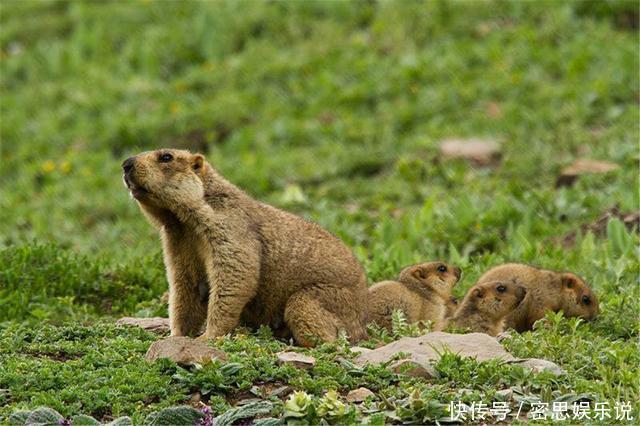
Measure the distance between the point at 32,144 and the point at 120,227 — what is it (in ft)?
13.4

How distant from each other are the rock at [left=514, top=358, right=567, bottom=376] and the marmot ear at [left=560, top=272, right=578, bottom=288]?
203 cm

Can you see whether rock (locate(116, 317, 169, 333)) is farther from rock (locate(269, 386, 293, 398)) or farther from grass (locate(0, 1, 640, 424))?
rock (locate(269, 386, 293, 398))

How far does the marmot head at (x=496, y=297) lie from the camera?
8.84 meters

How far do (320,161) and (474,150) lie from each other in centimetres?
191

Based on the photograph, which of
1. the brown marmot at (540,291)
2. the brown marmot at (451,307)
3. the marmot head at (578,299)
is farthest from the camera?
the brown marmot at (451,307)

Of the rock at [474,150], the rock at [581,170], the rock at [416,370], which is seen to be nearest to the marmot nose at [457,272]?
the rock at [416,370]

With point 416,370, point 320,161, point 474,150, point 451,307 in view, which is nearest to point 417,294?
point 451,307

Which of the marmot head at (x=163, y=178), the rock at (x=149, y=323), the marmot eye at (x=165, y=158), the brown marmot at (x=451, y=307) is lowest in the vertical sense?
the brown marmot at (x=451, y=307)

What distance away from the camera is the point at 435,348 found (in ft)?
23.6

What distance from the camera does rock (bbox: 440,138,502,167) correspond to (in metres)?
14.5

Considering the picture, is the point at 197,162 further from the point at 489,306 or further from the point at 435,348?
the point at 489,306

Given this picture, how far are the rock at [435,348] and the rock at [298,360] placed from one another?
1.00 ft

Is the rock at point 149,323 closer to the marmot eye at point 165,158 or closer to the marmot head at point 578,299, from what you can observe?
the marmot eye at point 165,158

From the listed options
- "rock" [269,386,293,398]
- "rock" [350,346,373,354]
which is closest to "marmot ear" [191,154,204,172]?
"rock" [350,346,373,354]
